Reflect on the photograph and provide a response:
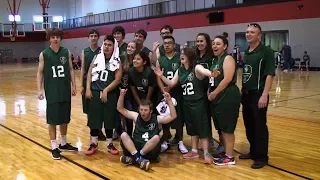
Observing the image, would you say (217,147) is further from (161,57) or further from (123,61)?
(123,61)

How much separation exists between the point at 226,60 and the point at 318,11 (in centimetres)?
1746

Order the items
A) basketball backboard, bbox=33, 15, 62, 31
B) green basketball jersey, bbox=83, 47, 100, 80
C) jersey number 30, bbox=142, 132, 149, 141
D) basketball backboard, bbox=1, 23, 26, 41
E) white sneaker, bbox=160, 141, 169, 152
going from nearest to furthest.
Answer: jersey number 30, bbox=142, 132, 149, 141 < white sneaker, bbox=160, 141, 169, 152 < green basketball jersey, bbox=83, 47, 100, 80 < basketball backboard, bbox=33, 15, 62, 31 < basketball backboard, bbox=1, 23, 26, 41

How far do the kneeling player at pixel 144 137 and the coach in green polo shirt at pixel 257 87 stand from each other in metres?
1.01

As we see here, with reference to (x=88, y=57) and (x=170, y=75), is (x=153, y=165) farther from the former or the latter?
(x=88, y=57)

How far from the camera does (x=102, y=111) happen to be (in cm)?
530

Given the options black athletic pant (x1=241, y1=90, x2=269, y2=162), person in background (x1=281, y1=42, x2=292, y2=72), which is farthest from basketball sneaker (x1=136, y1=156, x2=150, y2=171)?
person in background (x1=281, y1=42, x2=292, y2=72)

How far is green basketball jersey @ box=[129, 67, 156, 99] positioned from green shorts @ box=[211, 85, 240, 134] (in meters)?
1.09

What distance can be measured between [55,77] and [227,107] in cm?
246

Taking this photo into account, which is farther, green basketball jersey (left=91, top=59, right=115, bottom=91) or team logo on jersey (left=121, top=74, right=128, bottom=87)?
team logo on jersey (left=121, top=74, right=128, bottom=87)

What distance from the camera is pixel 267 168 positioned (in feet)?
15.1

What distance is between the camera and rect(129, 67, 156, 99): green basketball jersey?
5297mm

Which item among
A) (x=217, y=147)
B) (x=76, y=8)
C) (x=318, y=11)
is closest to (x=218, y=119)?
(x=217, y=147)

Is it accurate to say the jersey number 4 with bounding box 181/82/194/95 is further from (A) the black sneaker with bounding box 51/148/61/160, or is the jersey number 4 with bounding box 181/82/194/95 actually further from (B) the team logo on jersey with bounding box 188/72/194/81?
(A) the black sneaker with bounding box 51/148/61/160

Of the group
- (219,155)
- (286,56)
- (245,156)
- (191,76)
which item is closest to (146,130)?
(191,76)
